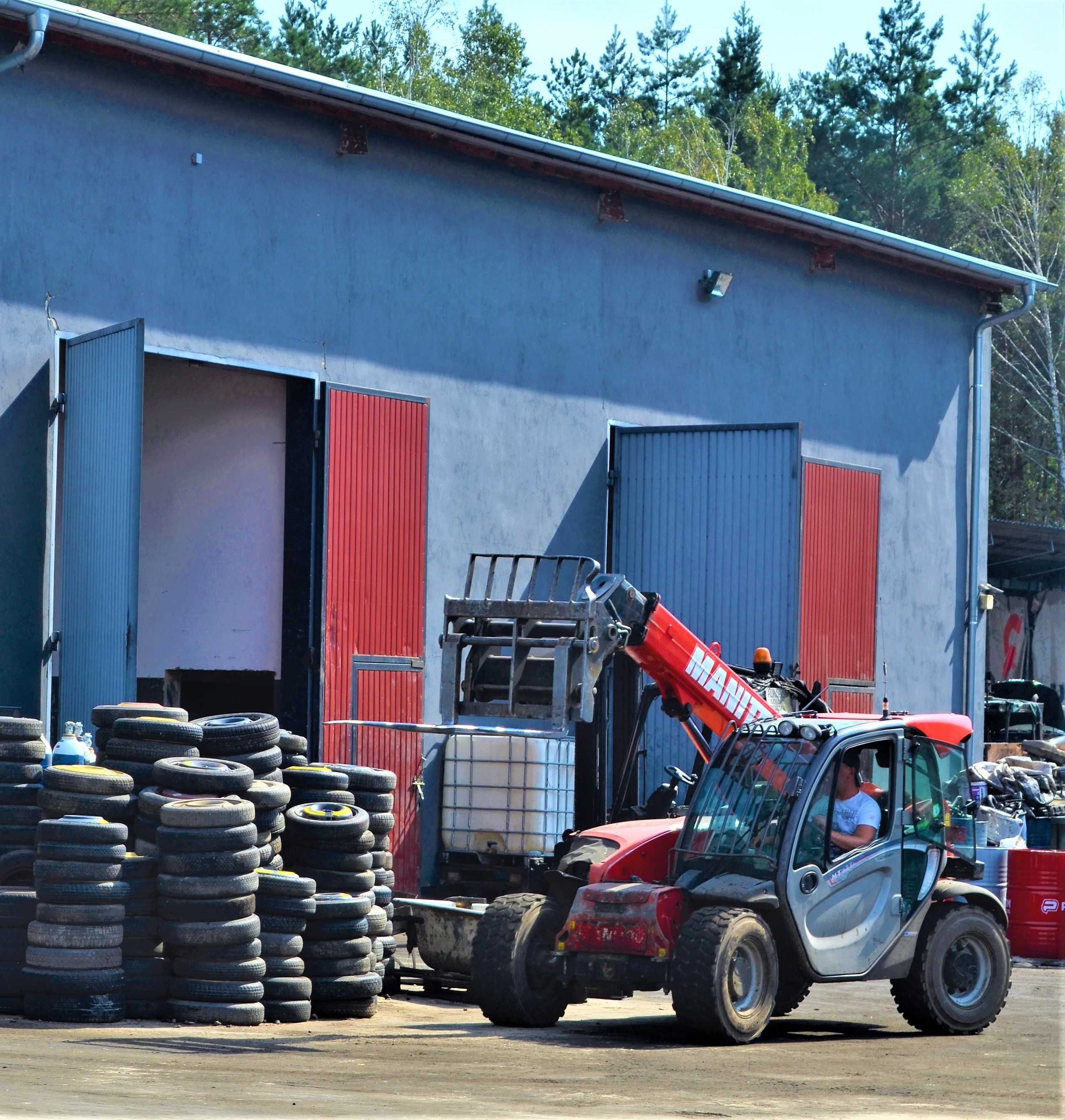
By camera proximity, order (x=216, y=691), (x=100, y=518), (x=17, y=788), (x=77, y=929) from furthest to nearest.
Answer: (x=216, y=691) < (x=100, y=518) < (x=17, y=788) < (x=77, y=929)

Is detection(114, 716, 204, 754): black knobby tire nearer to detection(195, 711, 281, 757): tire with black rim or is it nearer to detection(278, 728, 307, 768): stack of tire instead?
detection(195, 711, 281, 757): tire with black rim

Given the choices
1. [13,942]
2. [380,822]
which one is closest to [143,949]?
[13,942]

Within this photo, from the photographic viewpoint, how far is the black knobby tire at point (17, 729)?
38.7 feet

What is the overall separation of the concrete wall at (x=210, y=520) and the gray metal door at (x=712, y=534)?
165 inches

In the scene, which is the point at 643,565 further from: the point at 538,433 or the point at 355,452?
the point at 355,452

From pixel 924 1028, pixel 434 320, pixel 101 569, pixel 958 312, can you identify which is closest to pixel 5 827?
pixel 101 569

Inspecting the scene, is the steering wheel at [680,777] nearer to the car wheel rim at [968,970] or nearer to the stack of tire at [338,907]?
the car wheel rim at [968,970]

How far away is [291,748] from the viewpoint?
42.8 feet

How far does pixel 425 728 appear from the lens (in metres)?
16.1

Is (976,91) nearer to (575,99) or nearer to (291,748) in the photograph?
(575,99)

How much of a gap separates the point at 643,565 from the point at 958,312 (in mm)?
6644

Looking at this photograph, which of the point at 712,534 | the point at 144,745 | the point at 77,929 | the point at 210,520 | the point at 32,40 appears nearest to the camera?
the point at 77,929

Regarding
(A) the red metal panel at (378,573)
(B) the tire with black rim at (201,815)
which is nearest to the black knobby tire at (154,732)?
(B) the tire with black rim at (201,815)

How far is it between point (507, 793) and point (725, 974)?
Answer: 6.21m
